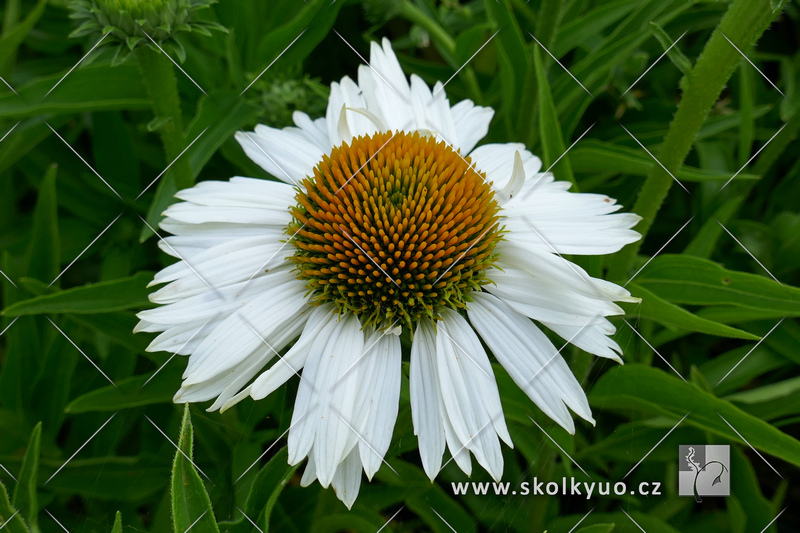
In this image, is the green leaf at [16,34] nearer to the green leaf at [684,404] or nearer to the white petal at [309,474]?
the white petal at [309,474]

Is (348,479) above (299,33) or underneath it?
underneath

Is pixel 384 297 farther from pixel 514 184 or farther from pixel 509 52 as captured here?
pixel 509 52

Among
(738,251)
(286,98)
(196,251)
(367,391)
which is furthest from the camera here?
(738,251)

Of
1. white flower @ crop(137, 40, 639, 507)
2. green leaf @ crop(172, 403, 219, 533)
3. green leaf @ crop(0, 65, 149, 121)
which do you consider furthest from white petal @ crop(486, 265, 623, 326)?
green leaf @ crop(0, 65, 149, 121)

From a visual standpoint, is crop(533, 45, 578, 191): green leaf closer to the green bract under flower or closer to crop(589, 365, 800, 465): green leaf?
crop(589, 365, 800, 465): green leaf

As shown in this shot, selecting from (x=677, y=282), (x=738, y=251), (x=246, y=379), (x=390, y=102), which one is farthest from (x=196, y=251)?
(x=738, y=251)

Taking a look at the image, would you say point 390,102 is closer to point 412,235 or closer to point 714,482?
point 412,235

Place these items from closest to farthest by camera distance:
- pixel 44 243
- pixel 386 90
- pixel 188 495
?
pixel 188 495
pixel 386 90
pixel 44 243

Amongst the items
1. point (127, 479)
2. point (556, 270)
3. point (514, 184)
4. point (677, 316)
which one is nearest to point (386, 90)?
point (514, 184)
